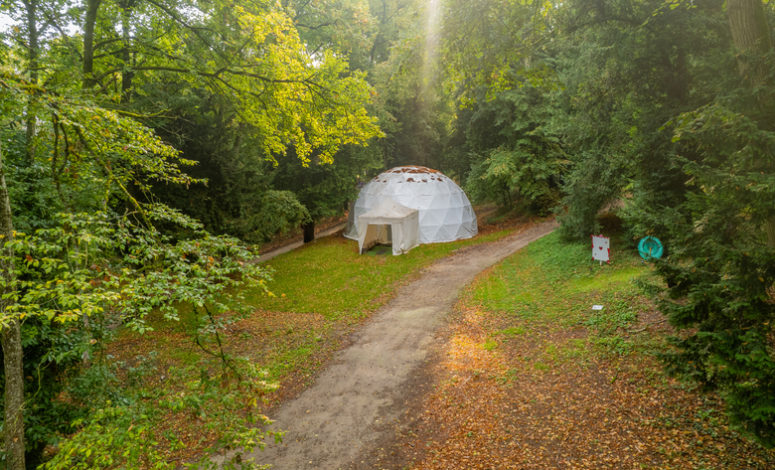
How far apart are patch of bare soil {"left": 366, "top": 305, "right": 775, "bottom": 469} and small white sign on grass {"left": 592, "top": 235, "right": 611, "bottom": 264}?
438cm

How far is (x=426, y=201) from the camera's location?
2269 centimetres

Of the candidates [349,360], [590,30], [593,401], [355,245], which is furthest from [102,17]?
[355,245]

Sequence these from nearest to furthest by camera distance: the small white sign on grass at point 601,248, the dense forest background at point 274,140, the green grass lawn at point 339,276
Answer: the dense forest background at point 274,140 → the small white sign on grass at point 601,248 → the green grass lawn at point 339,276

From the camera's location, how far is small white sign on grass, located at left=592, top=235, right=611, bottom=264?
40.0 ft

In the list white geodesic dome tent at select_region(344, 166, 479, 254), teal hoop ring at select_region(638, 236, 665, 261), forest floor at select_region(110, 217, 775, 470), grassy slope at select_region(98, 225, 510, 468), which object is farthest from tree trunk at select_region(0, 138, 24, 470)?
white geodesic dome tent at select_region(344, 166, 479, 254)

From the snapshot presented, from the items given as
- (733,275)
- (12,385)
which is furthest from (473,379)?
(12,385)

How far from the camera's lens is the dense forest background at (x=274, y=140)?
383 centimetres

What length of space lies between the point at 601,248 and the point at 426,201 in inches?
455

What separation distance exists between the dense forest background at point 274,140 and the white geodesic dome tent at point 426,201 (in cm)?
773

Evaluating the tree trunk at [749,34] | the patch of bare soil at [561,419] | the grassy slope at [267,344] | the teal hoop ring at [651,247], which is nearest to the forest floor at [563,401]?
the patch of bare soil at [561,419]

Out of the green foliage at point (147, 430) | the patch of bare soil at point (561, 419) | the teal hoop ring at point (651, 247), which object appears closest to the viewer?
the green foliage at point (147, 430)

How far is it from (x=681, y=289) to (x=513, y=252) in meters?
13.0

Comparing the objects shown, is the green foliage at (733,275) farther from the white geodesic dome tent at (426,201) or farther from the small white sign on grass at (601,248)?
the white geodesic dome tent at (426,201)

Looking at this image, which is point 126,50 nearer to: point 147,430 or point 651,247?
point 147,430
